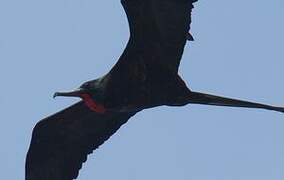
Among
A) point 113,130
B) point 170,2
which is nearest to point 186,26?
point 170,2

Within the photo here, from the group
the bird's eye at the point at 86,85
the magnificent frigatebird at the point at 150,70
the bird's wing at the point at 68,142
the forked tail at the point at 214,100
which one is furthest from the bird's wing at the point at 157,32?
the bird's wing at the point at 68,142

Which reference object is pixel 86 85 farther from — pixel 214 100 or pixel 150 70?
pixel 214 100

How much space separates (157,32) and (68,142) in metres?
2.56

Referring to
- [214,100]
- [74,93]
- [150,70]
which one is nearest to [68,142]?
[74,93]

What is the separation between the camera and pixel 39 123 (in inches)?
497

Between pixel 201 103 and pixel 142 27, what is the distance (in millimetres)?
1039

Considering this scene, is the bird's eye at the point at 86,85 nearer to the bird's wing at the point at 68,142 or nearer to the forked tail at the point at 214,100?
the bird's wing at the point at 68,142

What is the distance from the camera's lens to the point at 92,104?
461 inches

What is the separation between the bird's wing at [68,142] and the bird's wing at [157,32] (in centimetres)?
165

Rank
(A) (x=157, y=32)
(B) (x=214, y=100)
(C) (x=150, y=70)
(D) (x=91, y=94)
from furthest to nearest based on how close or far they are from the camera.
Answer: (D) (x=91, y=94) → (C) (x=150, y=70) → (B) (x=214, y=100) → (A) (x=157, y=32)

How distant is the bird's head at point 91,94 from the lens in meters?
11.6

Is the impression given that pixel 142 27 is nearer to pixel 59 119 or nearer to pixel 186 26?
pixel 186 26

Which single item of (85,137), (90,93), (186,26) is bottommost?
(85,137)

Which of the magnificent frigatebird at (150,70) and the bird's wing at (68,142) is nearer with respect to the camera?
the magnificent frigatebird at (150,70)
